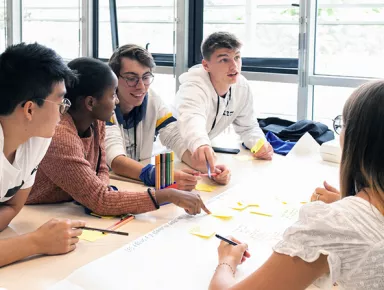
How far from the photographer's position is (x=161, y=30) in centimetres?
446

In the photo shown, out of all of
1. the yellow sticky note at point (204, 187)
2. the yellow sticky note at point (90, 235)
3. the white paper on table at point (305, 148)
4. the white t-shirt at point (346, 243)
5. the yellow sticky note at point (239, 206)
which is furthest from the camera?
the white paper on table at point (305, 148)

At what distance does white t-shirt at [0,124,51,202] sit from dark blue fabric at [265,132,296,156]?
1468 mm

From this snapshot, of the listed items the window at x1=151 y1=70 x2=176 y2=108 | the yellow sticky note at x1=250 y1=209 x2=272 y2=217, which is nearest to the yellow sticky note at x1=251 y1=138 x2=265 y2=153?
the yellow sticky note at x1=250 y1=209 x2=272 y2=217

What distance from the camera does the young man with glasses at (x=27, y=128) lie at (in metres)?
1.32

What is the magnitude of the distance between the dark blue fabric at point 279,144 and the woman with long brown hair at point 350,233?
1688 millimetres

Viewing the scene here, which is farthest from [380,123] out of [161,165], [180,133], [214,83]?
[214,83]

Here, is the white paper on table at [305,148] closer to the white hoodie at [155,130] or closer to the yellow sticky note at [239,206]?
the white hoodie at [155,130]

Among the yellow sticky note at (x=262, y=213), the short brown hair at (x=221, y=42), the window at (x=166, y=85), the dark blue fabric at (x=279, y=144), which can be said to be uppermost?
the short brown hair at (x=221, y=42)

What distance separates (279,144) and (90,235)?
1.63 meters

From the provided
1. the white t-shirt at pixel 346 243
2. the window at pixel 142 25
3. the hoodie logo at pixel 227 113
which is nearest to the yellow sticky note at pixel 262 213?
the white t-shirt at pixel 346 243

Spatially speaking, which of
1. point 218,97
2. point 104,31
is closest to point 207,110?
point 218,97

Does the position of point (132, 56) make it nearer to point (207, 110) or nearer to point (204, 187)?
point (207, 110)

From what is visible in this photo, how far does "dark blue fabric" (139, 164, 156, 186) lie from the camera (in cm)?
199

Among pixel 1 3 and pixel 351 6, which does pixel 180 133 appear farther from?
pixel 1 3
